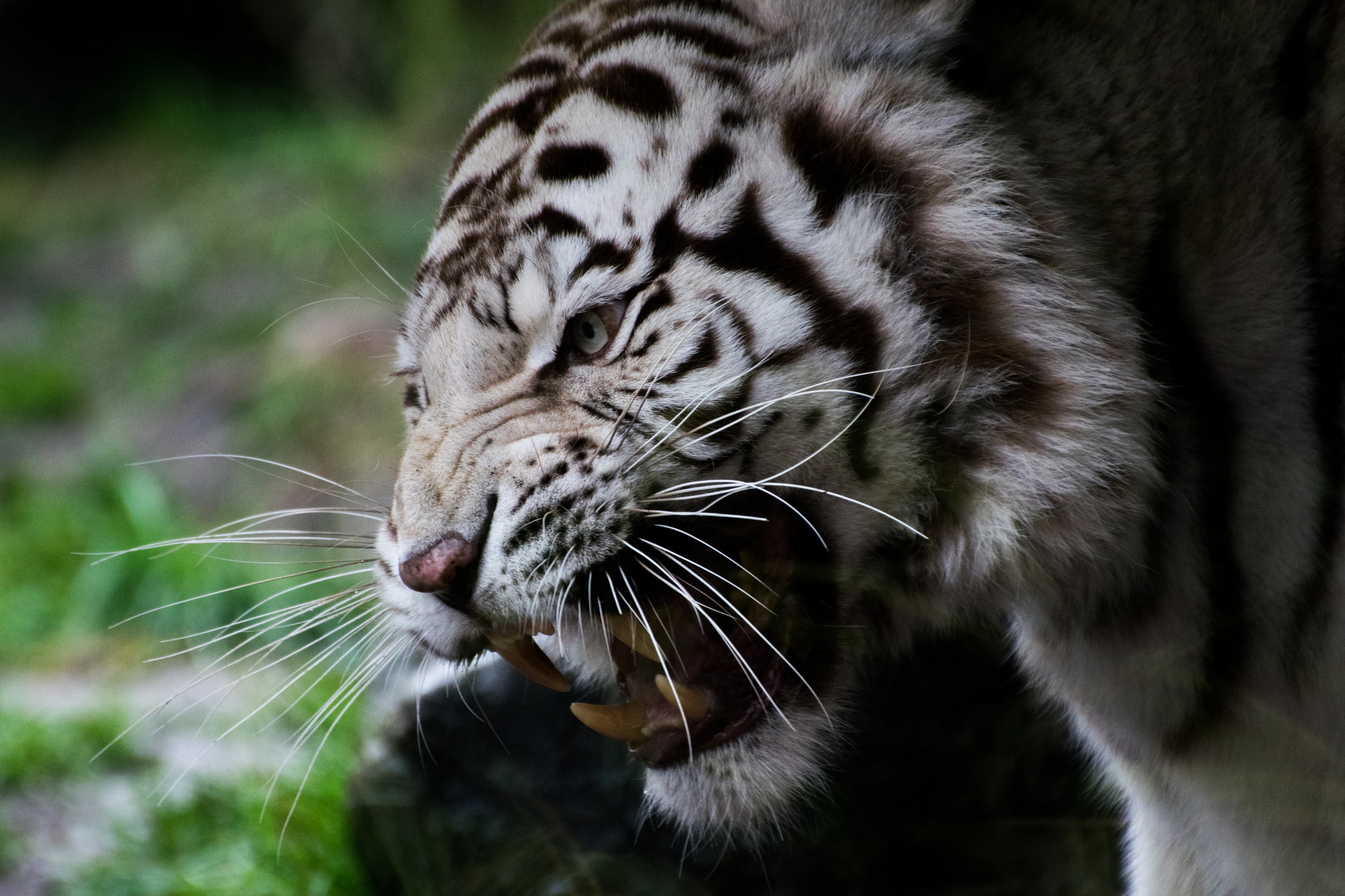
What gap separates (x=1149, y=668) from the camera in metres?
1.05

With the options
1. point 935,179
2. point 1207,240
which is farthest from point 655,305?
point 1207,240

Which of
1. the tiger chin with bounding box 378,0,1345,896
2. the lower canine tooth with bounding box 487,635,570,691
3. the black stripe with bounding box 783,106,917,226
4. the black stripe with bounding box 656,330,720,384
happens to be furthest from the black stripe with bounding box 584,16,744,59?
the lower canine tooth with bounding box 487,635,570,691

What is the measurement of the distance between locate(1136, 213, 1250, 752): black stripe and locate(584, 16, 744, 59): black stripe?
0.38 meters

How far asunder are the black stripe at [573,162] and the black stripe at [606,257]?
0.06m

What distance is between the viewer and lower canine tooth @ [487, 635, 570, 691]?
1004 millimetres

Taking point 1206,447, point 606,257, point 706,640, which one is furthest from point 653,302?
point 1206,447

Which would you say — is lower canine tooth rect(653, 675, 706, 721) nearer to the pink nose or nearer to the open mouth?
the open mouth

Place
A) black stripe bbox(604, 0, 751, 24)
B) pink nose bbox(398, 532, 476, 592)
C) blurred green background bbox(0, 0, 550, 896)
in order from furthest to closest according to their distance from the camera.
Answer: blurred green background bbox(0, 0, 550, 896), black stripe bbox(604, 0, 751, 24), pink nose bbox(398, 532, 476, 592)

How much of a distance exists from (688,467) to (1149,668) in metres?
0.44

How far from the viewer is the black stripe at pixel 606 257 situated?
0.95 meters

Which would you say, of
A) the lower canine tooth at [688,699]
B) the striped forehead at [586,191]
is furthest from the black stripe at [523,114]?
the lower canine tooth at [688,699]

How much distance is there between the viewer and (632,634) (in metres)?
1.01

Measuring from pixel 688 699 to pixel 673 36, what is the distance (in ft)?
1.81

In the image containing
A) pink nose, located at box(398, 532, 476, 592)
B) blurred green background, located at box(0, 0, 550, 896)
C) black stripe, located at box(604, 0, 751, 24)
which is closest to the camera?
pink nose, located at box(398, 532, 476, 592)
